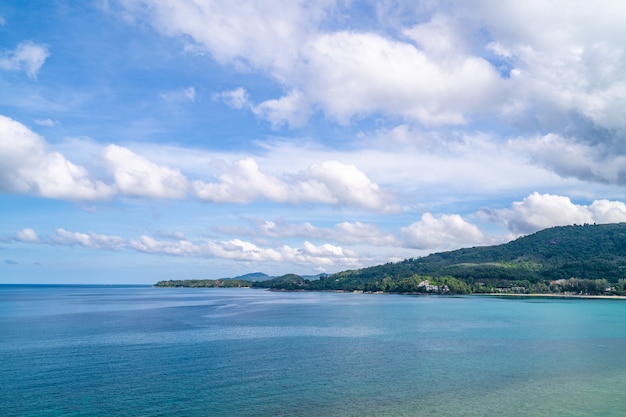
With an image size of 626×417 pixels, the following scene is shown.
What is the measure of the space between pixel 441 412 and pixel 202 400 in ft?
64.2

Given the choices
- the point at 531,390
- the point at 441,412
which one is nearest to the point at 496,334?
the point at 531,390

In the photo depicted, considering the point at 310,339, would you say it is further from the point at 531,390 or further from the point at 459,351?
the point at 531,390

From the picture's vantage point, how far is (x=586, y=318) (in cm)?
10819

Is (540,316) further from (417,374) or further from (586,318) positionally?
(417,374)

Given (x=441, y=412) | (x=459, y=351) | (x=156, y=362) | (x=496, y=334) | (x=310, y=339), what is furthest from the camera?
(x=496, y=334)

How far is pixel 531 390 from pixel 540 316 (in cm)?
7944

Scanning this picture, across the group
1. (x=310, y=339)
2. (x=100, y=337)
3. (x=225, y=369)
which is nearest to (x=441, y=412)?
(x=225, y=369)

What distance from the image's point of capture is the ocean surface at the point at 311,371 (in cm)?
3781

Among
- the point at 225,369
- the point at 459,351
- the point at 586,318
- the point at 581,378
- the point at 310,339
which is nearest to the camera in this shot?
the point at 581,378

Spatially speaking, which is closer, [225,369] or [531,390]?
[531,390]

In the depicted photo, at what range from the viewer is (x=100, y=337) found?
7462 centimetres

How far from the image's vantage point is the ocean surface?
37.8 m

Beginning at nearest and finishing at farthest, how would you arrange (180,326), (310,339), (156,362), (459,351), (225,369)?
(225,369), (156,362), (459,351), (310,339), (180,326)

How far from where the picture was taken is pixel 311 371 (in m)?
50.0
